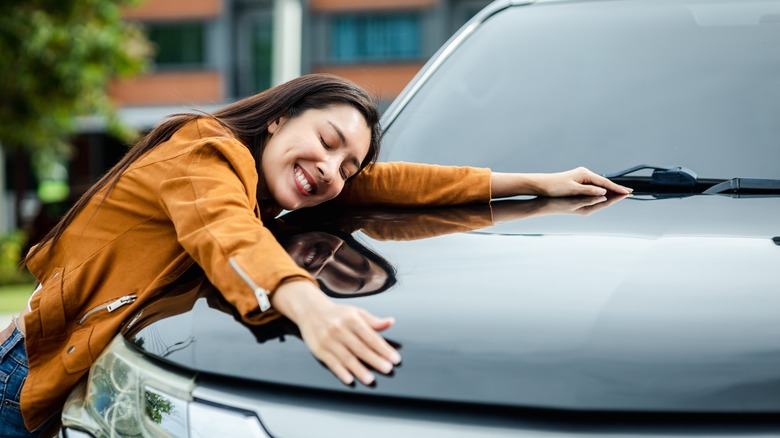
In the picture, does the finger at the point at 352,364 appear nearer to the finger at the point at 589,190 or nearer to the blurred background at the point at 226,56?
the finger at the point at 589,190

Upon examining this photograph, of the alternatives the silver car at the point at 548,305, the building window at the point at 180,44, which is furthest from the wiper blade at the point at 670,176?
Result: the building window at the point at 180,44

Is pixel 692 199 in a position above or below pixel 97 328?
above

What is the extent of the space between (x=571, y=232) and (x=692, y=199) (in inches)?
15.2

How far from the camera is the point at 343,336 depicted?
1464mm

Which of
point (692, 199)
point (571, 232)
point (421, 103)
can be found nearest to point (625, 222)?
point (571, 232)

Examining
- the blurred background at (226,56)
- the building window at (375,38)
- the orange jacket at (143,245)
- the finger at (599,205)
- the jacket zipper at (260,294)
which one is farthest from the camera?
the building window at (375,38)

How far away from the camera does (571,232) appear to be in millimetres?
1834

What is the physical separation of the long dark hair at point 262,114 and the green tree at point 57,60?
1082 centimetres

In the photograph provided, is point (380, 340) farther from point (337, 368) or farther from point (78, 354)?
point (78, 354)

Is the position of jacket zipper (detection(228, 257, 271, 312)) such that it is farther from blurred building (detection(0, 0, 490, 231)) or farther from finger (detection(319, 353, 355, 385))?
blurred building (detection(0, 0, 490, 231))

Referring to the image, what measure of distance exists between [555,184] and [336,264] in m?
0.69

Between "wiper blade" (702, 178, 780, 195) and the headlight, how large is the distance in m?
1.17

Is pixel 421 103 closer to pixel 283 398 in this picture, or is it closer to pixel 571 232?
pixel 571 232

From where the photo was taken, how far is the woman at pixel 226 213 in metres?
1.62
